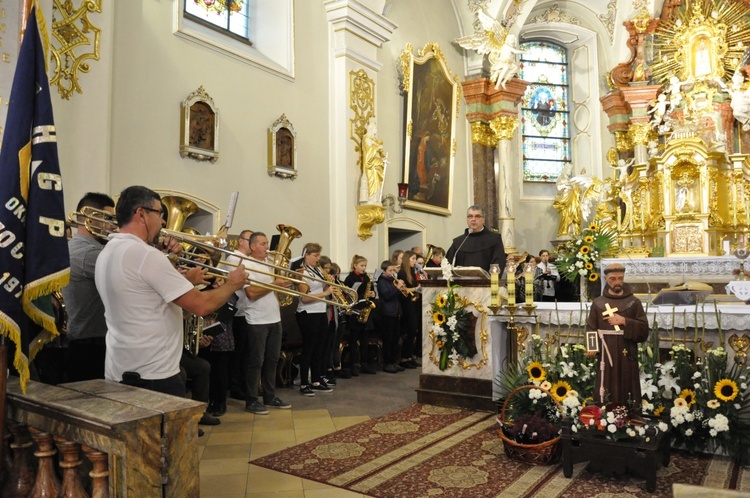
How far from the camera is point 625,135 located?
16.2m

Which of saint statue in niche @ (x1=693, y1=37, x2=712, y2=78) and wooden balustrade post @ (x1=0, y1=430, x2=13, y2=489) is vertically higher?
saint statue in niche @ (x1=693, y1=37, x2=712, y2=78)

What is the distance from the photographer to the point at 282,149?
9.09 meters

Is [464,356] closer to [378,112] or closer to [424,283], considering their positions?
[424,283]

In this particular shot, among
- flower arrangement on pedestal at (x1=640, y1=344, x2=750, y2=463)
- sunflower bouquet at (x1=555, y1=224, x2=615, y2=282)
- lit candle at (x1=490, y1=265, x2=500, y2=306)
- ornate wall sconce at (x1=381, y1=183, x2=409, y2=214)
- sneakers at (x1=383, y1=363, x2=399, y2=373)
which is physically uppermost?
ornate wall sconce at (x1=381, y1=183, x2=409, y2=214)

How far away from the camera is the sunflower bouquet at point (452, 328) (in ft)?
19.0

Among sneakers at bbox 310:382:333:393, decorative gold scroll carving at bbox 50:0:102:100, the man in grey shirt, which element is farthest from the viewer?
sneakers at bbox 310:382:333:393

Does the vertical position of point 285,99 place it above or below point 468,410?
above

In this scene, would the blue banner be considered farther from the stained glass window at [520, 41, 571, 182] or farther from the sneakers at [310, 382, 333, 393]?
the stained glass window at [520, 41, 571, 182]

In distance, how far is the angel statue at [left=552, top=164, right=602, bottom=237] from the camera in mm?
14836

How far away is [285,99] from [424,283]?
4406 millimetres

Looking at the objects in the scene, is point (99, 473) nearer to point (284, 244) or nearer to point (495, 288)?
point (284, 244)

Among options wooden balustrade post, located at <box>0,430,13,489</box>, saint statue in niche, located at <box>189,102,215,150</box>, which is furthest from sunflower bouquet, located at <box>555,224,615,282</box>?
wooden balustrade post, located at <box>0,430,13,489</box>

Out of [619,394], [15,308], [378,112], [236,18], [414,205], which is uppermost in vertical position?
[236,18]

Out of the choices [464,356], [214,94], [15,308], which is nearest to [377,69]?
[214,94]
